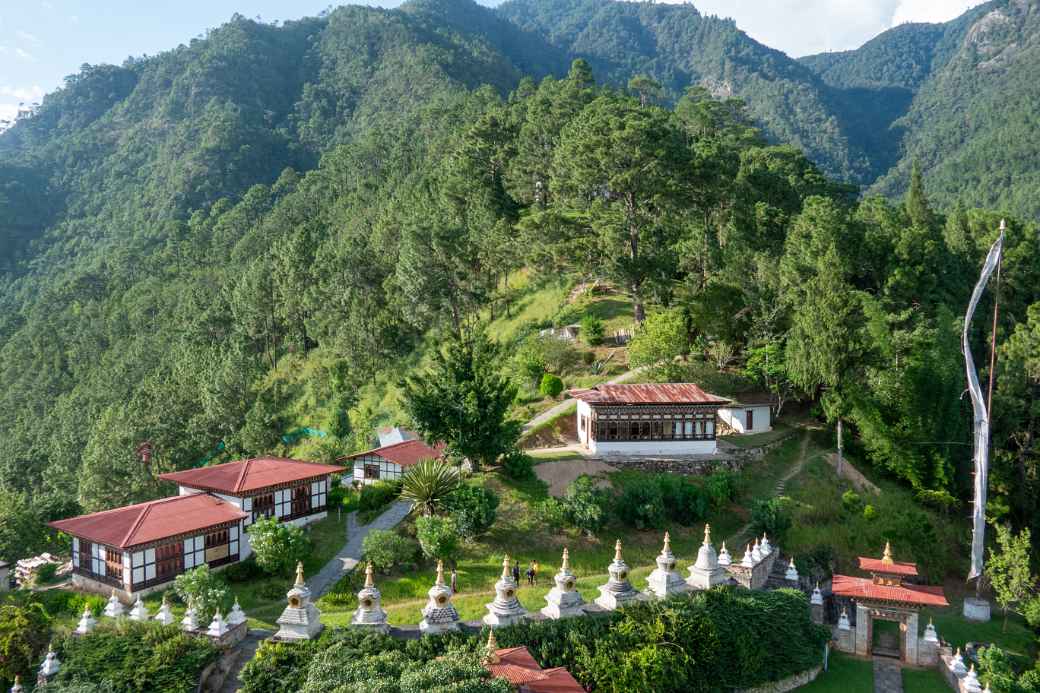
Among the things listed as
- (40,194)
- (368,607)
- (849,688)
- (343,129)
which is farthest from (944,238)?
(40,194)

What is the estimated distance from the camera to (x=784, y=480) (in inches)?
1366

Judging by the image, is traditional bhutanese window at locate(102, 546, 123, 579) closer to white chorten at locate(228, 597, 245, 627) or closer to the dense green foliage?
white chorten at locate(228, 597, 245, 627)

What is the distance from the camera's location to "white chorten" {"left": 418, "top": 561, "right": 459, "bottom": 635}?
2036cm

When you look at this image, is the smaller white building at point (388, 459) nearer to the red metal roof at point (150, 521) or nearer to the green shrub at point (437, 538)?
the green shrub at point (437, 538)

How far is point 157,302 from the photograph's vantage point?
3098 inches

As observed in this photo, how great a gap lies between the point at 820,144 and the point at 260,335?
391ft

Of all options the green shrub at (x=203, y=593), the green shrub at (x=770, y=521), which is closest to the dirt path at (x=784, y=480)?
the green shrub at (x=770, y=521)

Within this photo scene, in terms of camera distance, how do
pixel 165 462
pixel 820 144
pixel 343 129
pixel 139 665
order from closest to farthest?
pixel 139 665, pixel 165 462, pixel 343 129, pixel 820 144

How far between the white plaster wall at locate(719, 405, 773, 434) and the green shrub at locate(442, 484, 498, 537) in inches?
616

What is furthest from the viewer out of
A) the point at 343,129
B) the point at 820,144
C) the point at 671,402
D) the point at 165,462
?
the point at 820,144

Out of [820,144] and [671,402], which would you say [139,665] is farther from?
[820,144]

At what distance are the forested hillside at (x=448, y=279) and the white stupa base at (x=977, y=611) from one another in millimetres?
6202

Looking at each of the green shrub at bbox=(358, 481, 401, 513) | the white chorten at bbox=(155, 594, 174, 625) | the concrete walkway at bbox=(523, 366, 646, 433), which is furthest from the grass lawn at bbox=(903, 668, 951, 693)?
the white chorten at bbox=(155, 594, 174, 625)

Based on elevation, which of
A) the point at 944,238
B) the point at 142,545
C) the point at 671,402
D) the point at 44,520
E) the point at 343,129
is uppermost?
the point at 343,129
